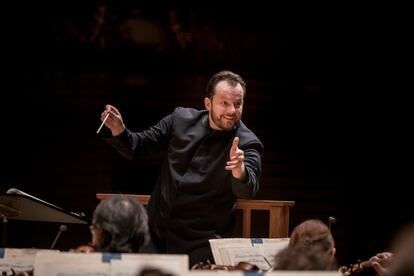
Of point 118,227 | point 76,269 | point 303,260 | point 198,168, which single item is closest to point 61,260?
point 76,269

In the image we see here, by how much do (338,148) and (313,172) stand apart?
1.22 ft

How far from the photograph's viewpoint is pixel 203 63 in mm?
7793

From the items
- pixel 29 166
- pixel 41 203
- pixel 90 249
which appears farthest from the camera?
pixel 29 166

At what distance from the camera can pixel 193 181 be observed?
4.04 metres

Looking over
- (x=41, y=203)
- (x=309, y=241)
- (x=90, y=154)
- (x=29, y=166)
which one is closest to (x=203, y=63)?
(x=90, y=154)

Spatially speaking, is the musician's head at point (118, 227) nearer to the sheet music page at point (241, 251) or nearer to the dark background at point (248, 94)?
the sheet music page at point (241, 251)

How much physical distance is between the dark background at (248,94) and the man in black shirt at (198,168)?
10.8ft

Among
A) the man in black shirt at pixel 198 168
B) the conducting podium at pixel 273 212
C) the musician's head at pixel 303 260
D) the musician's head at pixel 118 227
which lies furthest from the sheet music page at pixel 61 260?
the conducting podium at pixel 273 212

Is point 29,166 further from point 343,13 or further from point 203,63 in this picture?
point 343,13

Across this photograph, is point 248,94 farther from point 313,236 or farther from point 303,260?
point 303,260

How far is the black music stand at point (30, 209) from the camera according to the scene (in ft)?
12.6

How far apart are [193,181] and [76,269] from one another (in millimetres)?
1243

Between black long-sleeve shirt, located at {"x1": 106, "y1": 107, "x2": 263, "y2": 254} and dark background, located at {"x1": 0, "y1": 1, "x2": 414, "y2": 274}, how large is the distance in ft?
10.8

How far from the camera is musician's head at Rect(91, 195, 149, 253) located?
3.02 meters
